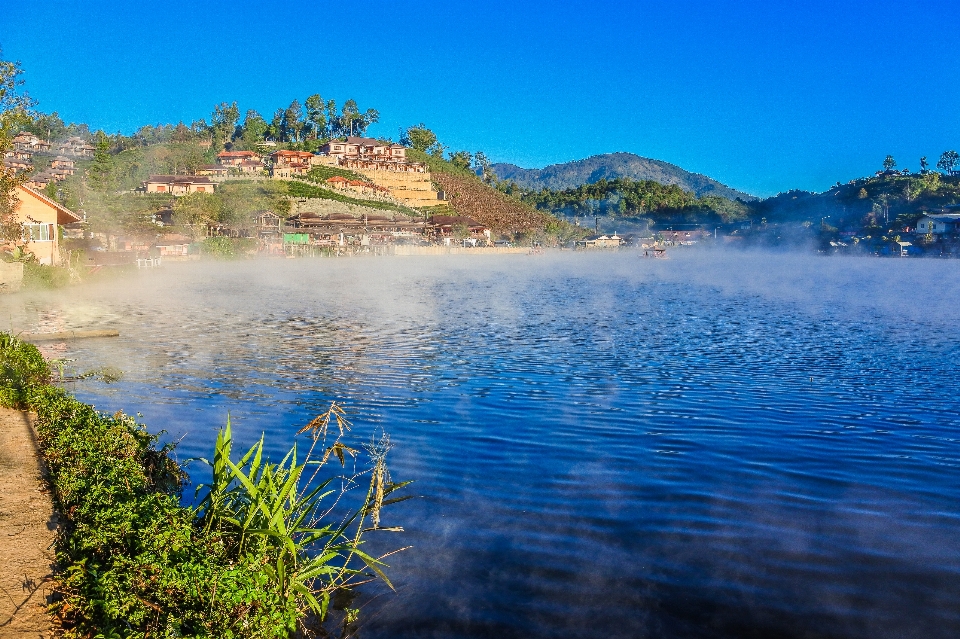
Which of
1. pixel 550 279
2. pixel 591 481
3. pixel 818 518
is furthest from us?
pixel 550 279

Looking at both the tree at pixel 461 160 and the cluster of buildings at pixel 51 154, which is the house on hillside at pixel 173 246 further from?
the tree at pixel 461 160

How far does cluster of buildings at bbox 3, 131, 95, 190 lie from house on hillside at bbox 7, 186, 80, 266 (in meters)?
64.7

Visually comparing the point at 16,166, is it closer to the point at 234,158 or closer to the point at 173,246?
the point at 173,246

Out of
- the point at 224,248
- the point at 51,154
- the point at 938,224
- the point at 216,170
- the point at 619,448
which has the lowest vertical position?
the point at 619,448

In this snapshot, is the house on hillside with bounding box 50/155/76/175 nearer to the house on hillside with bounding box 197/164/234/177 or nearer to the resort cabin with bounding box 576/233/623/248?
the house on hillside with bounding box 197/164/234/177

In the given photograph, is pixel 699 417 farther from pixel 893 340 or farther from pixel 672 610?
pixel 893 340

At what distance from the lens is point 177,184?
10406 cm

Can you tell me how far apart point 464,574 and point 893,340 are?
1873cm

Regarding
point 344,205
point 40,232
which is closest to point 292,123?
point 344,205

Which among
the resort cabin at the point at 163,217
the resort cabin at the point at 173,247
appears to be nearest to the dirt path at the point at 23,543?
the resort cabin at the point at 173,247

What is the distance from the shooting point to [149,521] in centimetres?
530

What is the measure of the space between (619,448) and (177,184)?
4076 inches

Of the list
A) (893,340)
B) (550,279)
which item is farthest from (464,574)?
(550,279)

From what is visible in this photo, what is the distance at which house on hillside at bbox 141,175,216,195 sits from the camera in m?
103
